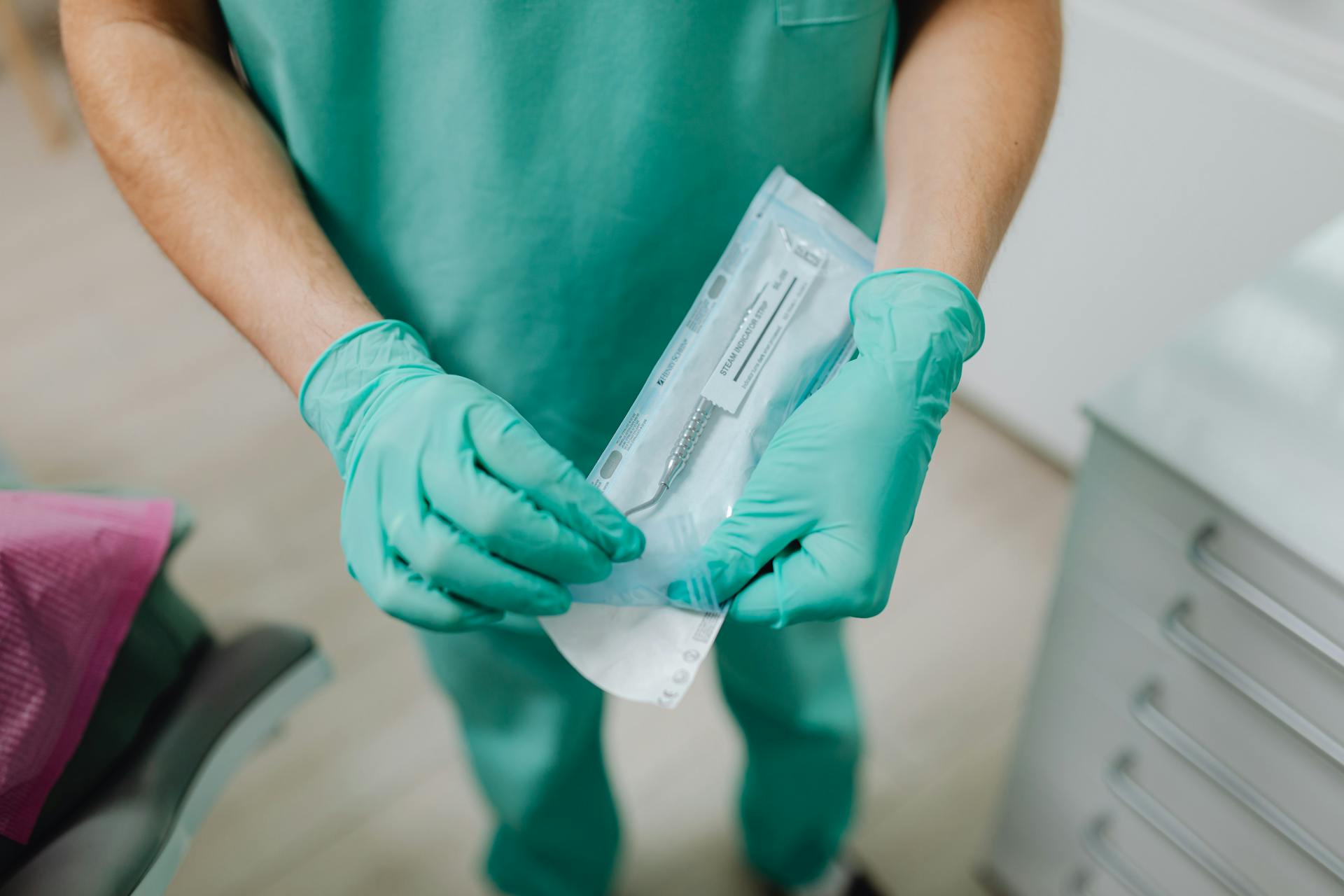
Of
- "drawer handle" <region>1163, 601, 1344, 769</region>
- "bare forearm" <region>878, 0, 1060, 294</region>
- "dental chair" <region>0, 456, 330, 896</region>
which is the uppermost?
"bare forearm" <region>878, 0, 1060, 294</region>

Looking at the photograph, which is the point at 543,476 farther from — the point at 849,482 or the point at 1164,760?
the point at 1164,760

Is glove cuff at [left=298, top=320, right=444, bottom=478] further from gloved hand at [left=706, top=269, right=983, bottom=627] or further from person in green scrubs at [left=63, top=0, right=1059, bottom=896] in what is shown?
gloved hand at [left=706, top=269, right=983, bottom=627]

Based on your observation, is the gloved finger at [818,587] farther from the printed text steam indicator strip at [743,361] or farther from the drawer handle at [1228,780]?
the drawer handle at [1228,780]

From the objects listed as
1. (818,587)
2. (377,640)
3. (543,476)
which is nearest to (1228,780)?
(818,587)

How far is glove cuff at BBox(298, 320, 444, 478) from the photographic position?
25.6 inches

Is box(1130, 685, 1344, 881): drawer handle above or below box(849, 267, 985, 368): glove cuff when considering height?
below

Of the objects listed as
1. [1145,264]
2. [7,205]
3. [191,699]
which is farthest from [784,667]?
[7,205]

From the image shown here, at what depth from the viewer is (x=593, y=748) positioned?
41.7 inches

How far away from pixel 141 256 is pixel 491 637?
1699 millimetres

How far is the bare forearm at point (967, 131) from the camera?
71 cm

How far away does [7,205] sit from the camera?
228 centimetres

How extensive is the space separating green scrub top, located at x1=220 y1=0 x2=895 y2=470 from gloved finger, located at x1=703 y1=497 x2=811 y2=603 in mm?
226

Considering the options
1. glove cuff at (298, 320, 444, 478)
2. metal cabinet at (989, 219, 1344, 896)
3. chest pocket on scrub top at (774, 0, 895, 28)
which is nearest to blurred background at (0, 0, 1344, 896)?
metal cabinet at (989, 219, 1344, 896)

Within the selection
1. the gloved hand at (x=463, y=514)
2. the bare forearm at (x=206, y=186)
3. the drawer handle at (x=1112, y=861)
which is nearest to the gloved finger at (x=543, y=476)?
the gloved hand at (x=463, y=514)
